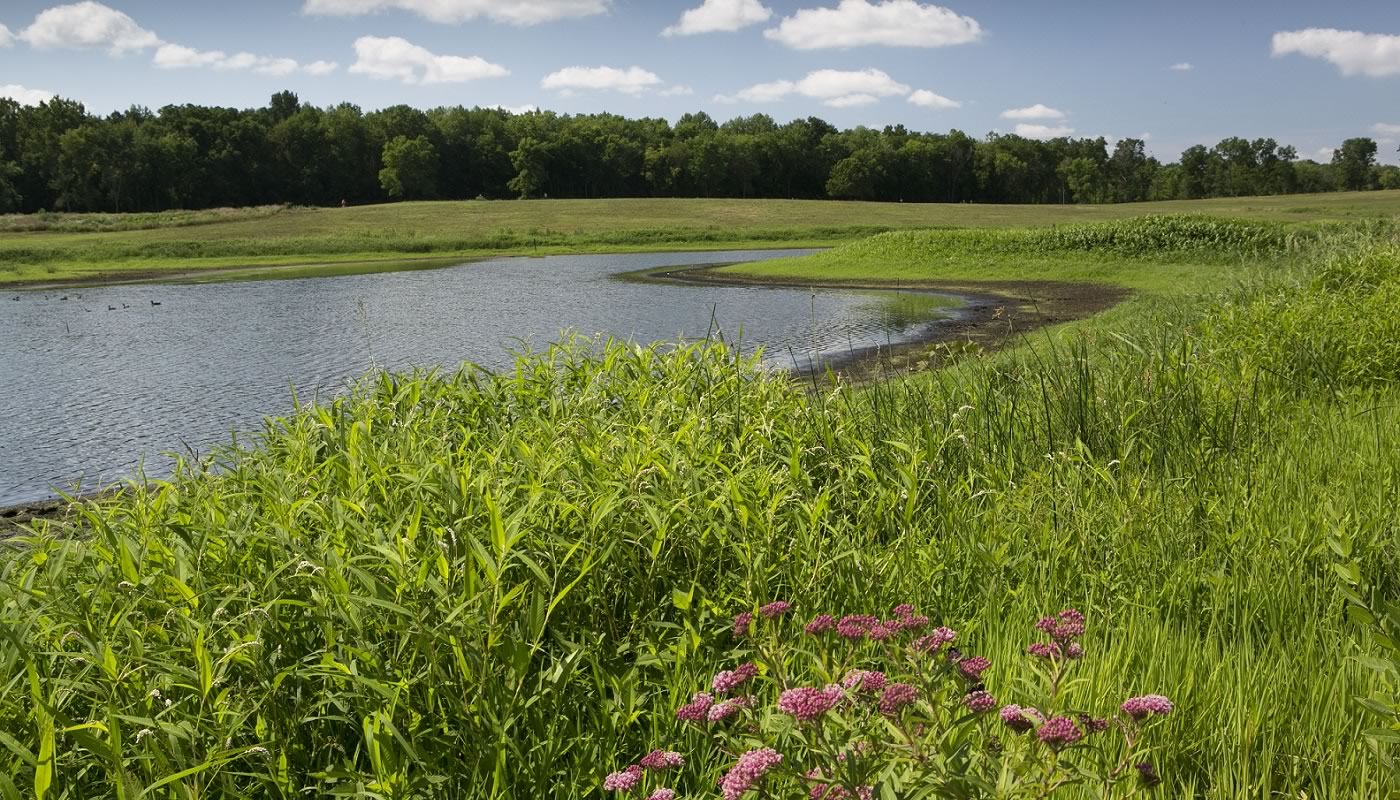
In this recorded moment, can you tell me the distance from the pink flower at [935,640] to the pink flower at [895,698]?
19cm

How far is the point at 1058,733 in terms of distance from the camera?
1.95m

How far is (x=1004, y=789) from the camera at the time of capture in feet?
7.08

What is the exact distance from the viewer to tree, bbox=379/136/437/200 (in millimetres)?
107750

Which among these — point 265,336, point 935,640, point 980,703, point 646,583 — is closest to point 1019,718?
point 980,703

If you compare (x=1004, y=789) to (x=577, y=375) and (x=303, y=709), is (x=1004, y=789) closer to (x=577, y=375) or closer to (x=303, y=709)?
(x=303, y=709)

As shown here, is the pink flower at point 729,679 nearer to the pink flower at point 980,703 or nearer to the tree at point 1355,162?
the pink flower at point 980,703

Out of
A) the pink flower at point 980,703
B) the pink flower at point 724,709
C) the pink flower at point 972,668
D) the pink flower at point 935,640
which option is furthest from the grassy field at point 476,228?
the pink flower at point 980,703

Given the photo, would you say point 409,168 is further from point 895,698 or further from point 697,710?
point 895,698

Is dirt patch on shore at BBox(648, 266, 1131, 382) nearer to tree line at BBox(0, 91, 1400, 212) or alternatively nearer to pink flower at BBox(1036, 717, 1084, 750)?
pink flower at BBox(1036, 717, 1084, 750)

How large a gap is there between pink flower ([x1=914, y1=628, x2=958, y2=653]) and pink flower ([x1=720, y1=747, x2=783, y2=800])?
0.57m

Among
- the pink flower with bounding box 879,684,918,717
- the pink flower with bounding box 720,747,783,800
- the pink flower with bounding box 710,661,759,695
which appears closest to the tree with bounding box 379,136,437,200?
the pink flower with bounding box 710,661,759,695

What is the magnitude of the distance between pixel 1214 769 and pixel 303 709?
9.81 ft

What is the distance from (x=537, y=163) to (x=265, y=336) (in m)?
92.4

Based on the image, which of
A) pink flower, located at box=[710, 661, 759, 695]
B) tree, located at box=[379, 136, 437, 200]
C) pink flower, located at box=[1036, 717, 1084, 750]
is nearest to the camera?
pink flower, located at box=[1036, 717, 1084, 750]
